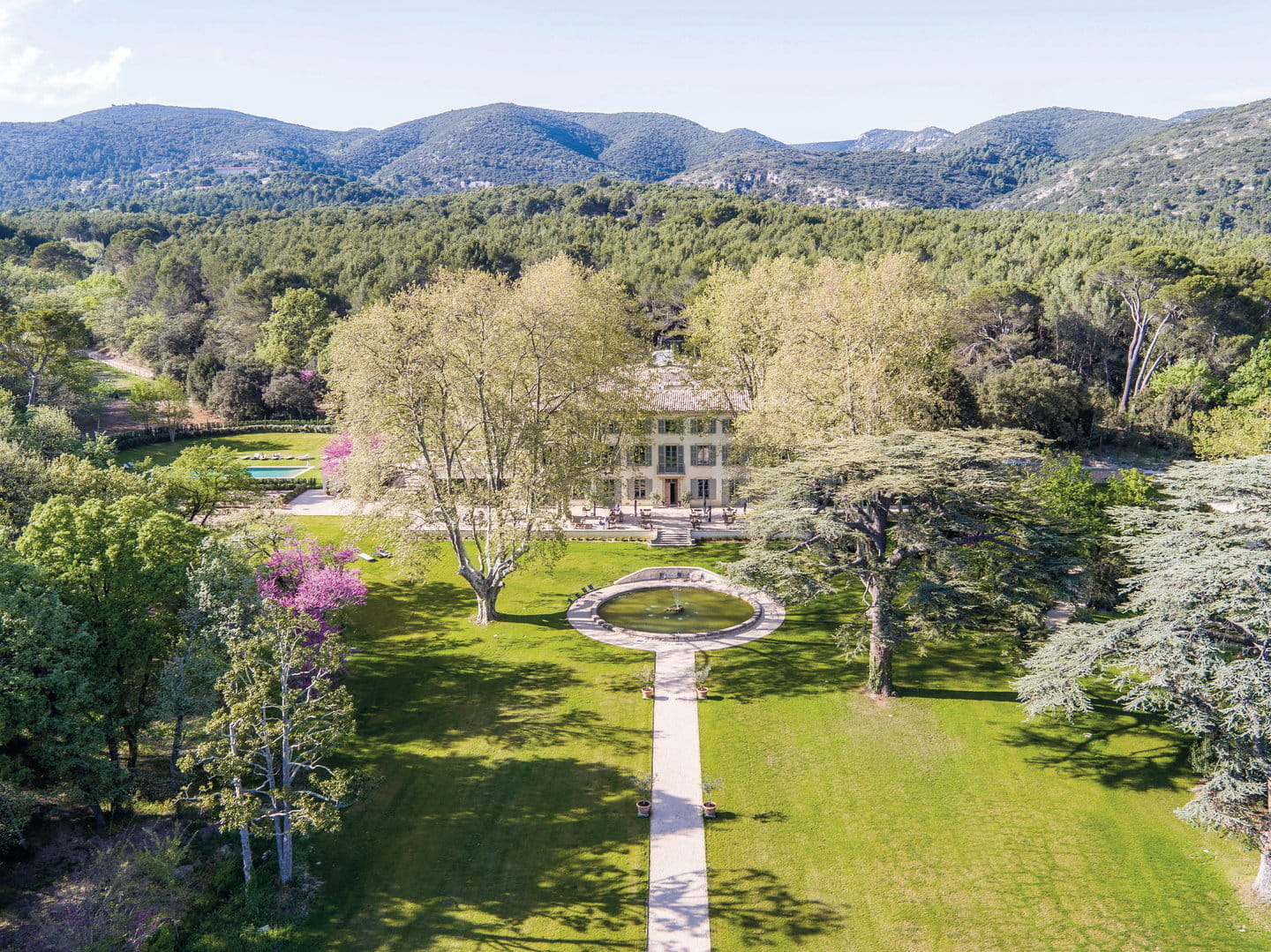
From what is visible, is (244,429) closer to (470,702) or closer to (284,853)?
(470,702)

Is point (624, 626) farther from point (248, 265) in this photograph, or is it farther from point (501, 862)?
point (248, 265)

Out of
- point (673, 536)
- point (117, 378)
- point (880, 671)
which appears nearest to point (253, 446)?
point (117, 378)

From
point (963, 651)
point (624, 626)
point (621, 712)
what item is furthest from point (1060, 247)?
point (621, 712)

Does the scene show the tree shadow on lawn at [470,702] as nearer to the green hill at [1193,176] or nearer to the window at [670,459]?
the window at [670,459]

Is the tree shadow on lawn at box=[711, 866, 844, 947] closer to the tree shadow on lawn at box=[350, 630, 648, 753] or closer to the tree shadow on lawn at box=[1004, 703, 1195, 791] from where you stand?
the tree shadow on lawn at box=[350, 630, 648, 753]

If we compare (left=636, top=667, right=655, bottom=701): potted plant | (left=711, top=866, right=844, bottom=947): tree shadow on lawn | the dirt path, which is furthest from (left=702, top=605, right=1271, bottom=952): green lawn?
the dirt path
